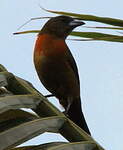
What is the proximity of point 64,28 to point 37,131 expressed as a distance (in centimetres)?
→ 319

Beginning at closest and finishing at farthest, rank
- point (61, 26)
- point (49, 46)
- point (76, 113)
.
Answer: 1. point (49, 46)
2. point (76, 113)
3. point (61, 26)

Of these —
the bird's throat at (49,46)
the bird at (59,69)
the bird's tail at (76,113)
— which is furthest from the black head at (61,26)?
the bird's tail at (76,113)

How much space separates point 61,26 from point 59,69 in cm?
70

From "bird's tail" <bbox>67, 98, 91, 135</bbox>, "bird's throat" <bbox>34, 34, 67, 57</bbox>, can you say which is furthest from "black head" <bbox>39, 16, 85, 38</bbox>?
"bird's tail" <bbox>67, 98, 91, 135</bbox>

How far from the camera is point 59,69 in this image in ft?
12.5

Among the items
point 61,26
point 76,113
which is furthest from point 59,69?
point 61,26

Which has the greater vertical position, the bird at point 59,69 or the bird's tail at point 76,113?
the bird at point 59,69

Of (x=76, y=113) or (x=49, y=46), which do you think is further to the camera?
(x=76, y=113)

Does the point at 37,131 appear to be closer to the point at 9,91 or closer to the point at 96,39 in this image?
the point at 9,91

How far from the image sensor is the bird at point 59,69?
3.64m

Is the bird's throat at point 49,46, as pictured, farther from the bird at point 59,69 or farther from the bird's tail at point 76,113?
the bird's tail at point 76,113

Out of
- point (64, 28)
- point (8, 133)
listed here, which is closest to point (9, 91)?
point (8, 133)

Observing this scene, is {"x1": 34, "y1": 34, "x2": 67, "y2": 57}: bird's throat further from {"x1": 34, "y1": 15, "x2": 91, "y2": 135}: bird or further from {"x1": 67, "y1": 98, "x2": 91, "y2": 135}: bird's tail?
→ {"x1": 67, "y1": 98, "x2": 91, "y2": 135}: bird's tail

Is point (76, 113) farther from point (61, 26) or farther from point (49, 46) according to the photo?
point (61, 26)
